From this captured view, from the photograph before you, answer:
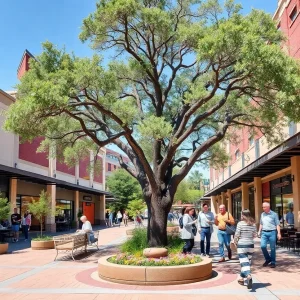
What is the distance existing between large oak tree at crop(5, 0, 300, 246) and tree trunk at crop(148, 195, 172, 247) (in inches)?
1.2

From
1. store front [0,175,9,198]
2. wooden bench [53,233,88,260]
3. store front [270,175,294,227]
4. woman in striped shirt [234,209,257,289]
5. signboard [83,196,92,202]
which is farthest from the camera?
signboard [83,196,92,202]

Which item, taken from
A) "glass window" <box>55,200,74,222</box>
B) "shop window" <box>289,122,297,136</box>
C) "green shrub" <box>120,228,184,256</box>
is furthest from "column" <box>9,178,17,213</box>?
"shop window" <box>289,122,297,136</box>

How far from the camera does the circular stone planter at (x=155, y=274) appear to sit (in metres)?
8.79

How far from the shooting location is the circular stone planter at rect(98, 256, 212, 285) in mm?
8789

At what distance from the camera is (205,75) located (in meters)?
15.6

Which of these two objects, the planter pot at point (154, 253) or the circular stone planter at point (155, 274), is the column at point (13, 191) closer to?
the planter pot at point (154, 253)

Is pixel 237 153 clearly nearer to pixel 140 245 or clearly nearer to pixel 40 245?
pixel 40 245

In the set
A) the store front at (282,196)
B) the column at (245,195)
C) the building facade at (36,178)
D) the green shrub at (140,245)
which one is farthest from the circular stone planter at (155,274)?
the column at (245,195)

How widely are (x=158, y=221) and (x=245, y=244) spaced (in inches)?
180

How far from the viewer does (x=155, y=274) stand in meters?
8.78

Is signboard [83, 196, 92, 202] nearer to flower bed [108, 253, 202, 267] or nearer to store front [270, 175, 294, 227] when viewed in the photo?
store front [270, 175, 294, 227]

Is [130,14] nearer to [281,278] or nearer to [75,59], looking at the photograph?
[75,59]

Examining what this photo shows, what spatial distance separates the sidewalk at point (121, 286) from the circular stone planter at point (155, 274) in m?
0.20

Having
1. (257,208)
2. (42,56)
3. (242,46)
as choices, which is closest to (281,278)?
(242,46)
